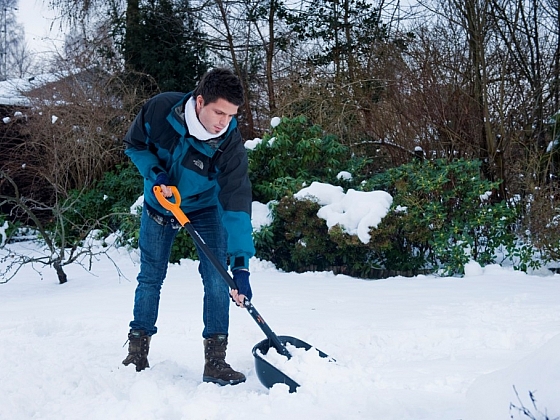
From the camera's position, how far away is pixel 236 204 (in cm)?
307

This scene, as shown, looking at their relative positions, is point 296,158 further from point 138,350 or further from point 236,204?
point 138,350

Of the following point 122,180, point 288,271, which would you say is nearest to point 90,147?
point 122,180

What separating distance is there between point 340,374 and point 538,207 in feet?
12.8

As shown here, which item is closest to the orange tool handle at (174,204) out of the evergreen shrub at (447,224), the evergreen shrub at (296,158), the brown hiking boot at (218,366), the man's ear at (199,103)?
the man's ear at (199,103)

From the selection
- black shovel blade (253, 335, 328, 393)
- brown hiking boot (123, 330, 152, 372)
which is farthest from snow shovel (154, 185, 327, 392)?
brown hiking boot (123, 330, 152, 372)

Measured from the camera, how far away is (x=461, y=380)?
283 cm

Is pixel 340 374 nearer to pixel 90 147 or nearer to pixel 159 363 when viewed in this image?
pixel 159 363

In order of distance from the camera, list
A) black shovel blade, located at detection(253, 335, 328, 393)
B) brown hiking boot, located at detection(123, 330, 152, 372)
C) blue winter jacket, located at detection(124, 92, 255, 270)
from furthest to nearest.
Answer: brown hiking boot, located at detection(123, 330, 152, 372) < blue winter jacket, located at detection(124, 92, 255, 270) < black shovel blade, located at detection(253, 335, 328, 393)

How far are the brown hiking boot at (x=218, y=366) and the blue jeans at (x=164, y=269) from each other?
49 mm

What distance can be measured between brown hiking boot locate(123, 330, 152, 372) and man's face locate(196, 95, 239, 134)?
1.15 m

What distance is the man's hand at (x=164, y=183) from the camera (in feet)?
9.95

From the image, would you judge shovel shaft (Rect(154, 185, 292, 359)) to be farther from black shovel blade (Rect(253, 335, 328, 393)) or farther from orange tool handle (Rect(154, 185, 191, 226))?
black shovel blade (Rect(253, 335, 328, 393))

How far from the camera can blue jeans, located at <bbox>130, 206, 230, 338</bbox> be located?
320cm

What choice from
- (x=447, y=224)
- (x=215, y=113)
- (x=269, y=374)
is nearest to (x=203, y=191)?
(x=215, y=113)
